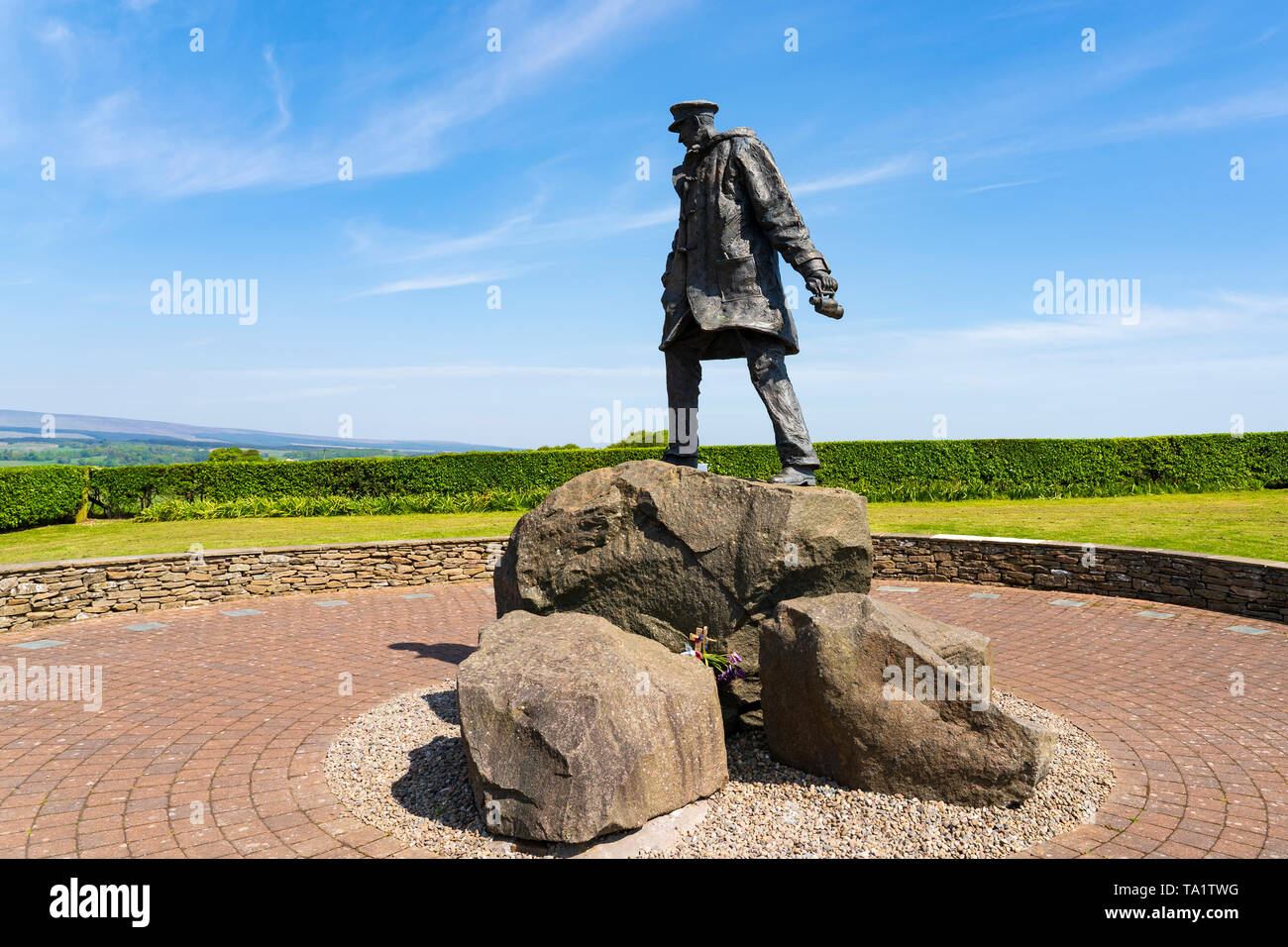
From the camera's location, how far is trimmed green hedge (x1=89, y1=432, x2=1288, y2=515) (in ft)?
67.2

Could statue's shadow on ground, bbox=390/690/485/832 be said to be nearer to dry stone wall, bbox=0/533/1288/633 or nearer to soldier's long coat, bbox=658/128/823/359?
soldier's long coat, bbox=658/128/823/359

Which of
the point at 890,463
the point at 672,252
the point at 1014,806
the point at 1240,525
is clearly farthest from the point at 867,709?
the point at 890,463

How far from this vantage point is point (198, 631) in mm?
8961

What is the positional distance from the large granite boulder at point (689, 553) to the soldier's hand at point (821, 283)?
1.57 meters

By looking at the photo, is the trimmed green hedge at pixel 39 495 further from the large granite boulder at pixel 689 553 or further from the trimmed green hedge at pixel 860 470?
the large granite boulder at pixel 689 553

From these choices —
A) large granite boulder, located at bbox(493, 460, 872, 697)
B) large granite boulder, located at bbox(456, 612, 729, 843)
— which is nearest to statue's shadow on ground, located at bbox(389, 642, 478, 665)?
large granite boulder, located at bbox(493, 460, 872, 697)

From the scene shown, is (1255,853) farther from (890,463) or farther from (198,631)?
(890,463)

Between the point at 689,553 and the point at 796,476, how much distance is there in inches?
46.5

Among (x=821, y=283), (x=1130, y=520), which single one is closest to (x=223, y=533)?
(x=821, y=283)

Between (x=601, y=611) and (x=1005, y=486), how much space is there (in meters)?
18.4

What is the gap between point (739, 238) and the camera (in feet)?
20.3

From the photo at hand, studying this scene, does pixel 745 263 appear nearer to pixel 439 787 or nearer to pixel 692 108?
pixel 692 108

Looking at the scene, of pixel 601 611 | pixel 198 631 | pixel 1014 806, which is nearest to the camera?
pixel 1014 806

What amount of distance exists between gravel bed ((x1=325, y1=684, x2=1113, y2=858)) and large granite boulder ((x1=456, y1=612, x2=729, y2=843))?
23 centimetres
